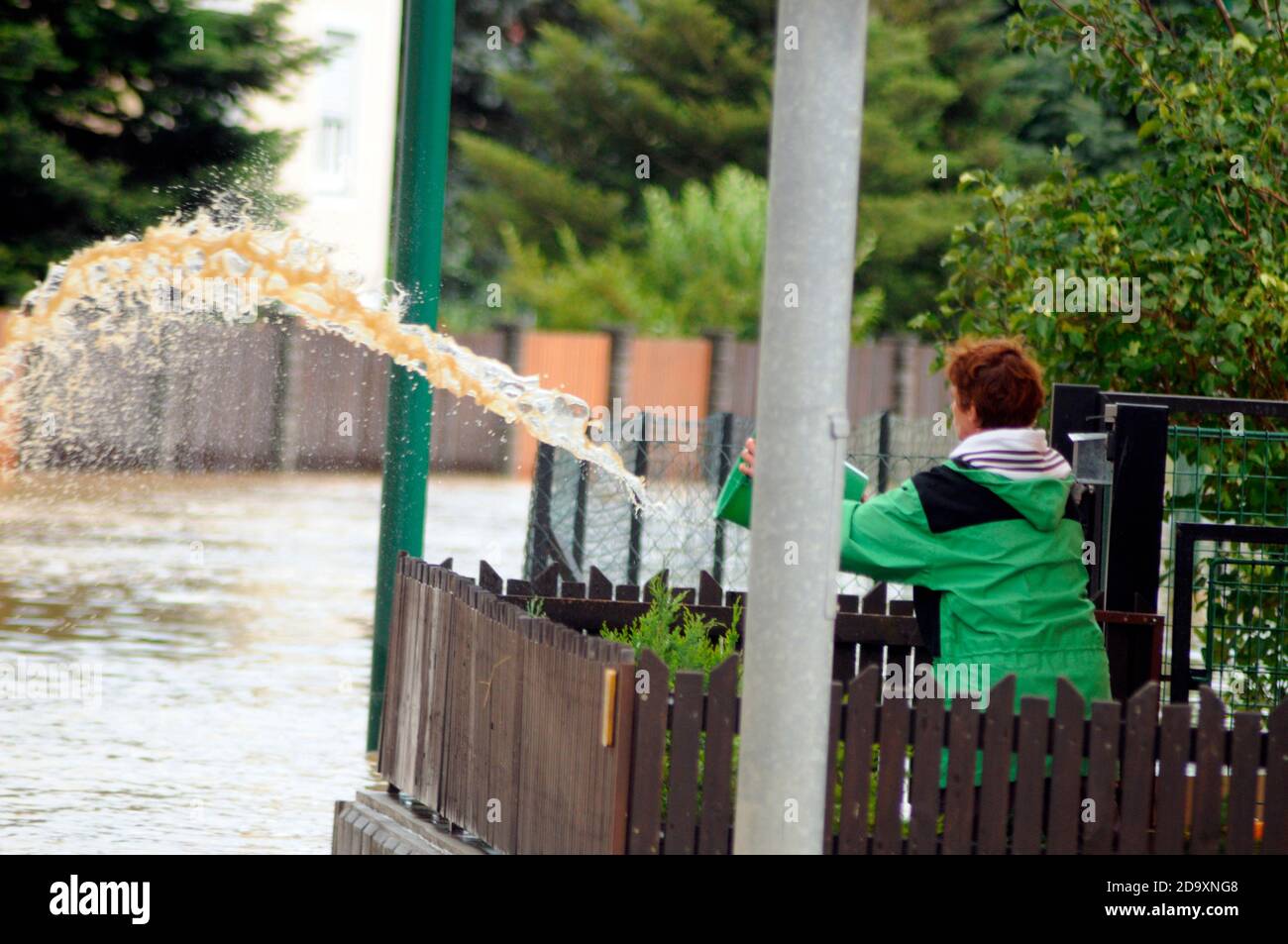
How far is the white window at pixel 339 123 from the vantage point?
3170cm

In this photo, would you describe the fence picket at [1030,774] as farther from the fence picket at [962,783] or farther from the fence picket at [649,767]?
the fence picket at [649,767]

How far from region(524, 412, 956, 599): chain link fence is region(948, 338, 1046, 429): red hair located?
11.4 ft

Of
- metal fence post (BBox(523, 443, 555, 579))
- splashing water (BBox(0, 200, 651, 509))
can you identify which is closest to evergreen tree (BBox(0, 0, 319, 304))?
splashing water (BBox(0, 200, 651, 509))

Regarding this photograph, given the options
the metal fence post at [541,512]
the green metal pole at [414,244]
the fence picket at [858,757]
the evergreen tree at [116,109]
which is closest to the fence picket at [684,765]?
the fence picket at [858,757]

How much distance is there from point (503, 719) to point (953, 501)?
4.56 ft

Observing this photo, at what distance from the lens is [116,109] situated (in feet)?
82.5

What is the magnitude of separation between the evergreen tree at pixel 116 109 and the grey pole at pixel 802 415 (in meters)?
21.0

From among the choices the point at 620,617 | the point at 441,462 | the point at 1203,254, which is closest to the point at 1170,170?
the point at 1203,254

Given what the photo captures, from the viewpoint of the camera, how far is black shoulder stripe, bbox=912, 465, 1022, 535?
16.5ft

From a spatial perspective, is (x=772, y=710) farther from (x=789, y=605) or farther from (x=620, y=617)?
(x=620, y=617)

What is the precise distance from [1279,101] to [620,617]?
3.46 meters

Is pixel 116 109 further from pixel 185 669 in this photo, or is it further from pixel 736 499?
pixel 736 499

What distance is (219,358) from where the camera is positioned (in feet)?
94.0

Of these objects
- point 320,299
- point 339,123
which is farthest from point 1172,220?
point 339,123
